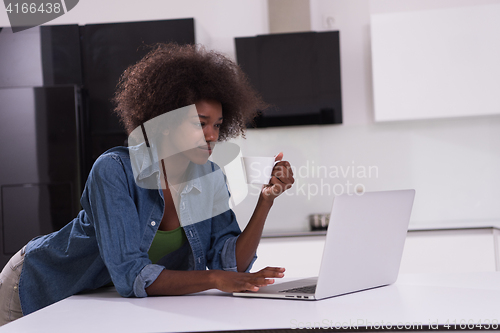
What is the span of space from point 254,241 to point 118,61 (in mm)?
1777

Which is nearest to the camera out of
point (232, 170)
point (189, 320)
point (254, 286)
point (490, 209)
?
point (189, 320)

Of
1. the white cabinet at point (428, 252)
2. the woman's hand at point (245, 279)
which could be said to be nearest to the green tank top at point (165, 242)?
the woman's hand at point (245, 279)

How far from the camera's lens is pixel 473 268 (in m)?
2.52

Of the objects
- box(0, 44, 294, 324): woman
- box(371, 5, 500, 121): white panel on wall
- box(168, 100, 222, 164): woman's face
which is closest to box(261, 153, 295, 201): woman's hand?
box(0, 44, 294, 324): woman

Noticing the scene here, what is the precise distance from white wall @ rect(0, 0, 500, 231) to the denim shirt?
5.57 ft

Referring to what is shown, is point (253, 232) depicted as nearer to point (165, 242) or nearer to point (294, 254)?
point (165, 242)

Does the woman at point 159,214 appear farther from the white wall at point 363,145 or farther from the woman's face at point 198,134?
the white wall at point 363,145

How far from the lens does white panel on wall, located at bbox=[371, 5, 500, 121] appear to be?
2.68 m

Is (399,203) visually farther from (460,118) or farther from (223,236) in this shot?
(460,118)

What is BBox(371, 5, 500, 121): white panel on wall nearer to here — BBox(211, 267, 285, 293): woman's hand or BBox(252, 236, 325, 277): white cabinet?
BBox(252, 236, 325, 277): white cabinet

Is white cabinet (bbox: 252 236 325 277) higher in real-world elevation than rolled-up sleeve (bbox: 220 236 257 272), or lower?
lower

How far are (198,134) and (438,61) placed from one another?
2.03 m

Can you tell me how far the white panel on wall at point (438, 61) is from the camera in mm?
2684

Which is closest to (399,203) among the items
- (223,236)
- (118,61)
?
(223,236)
